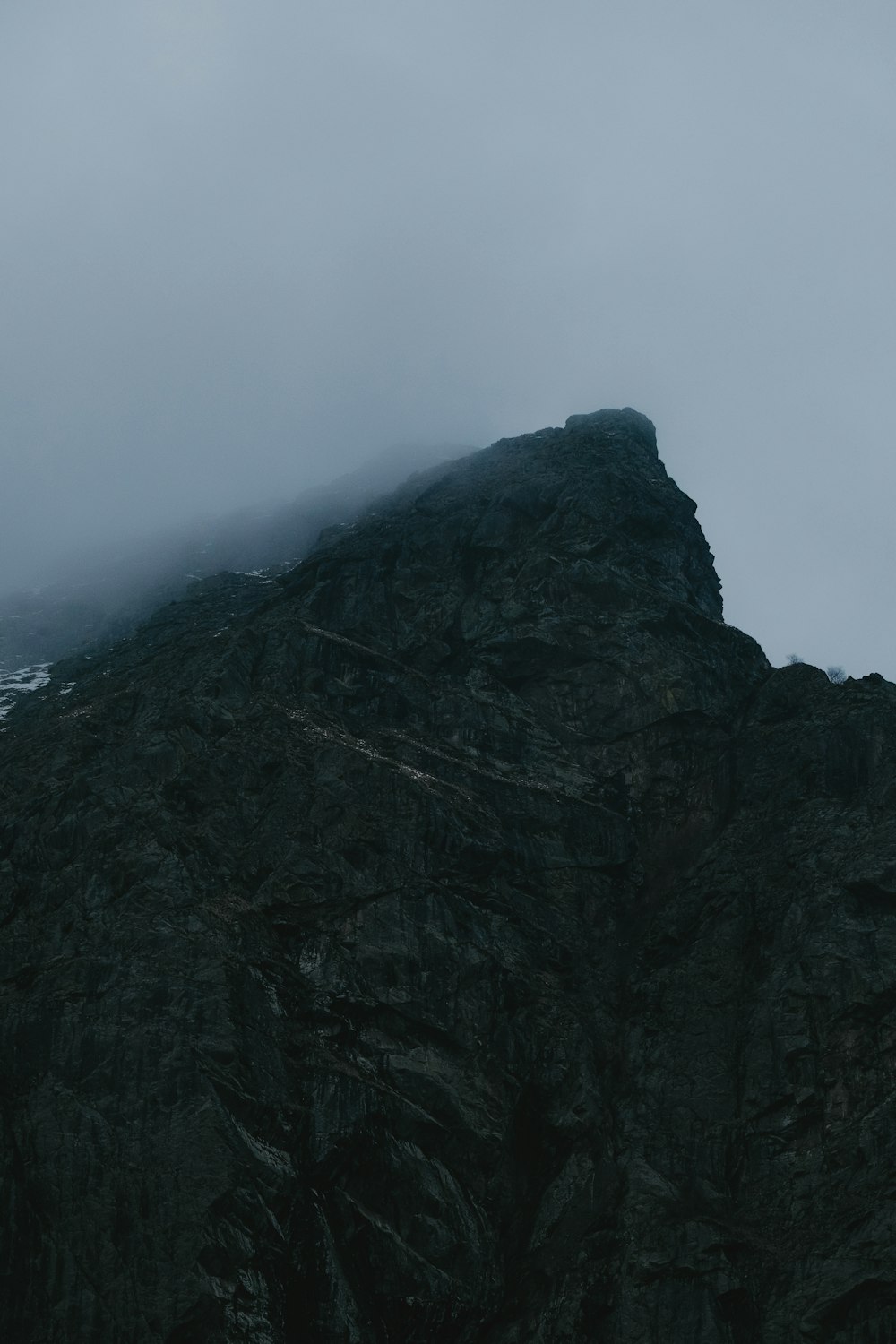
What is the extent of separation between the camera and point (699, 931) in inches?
1953

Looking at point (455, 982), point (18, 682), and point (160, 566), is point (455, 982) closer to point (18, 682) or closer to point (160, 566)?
point (18, 682)

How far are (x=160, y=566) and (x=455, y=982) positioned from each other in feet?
210

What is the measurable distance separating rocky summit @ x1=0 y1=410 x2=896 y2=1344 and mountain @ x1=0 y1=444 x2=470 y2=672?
2342cm

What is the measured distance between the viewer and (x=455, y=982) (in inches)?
1790

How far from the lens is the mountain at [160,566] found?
8950 centimetres

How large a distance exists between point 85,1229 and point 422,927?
50.3ft

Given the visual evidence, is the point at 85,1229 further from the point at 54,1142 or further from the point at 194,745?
the point at 194,745

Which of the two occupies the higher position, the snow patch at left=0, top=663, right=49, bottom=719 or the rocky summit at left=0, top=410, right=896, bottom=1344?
the snow patch at left=0, top=663, right=49, bottom=719

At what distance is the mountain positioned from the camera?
89.5 m

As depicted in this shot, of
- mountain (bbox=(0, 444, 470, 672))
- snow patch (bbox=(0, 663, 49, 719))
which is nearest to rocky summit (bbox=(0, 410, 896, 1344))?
snow patch (bbox=(0, 663, 49, 719))

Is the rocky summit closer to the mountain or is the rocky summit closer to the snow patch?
the snow patch

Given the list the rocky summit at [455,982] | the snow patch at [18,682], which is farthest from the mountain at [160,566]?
the rocky summit at [455,982]

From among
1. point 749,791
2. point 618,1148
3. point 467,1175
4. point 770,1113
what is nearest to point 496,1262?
point 467,1175

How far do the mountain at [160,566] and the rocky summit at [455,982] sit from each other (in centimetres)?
2342
